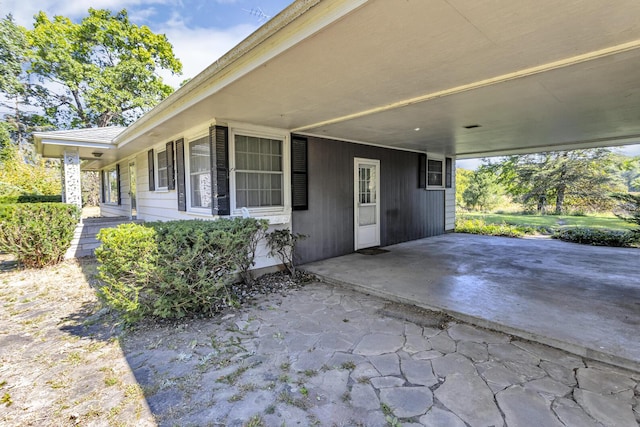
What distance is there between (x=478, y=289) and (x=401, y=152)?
14.7ft

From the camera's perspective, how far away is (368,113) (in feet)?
13.9

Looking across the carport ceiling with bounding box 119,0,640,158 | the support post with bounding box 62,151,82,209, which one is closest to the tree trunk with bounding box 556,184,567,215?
the carport ceiling with bounding box 119,0,640,158

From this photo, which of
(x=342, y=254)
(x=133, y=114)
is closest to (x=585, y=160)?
(x=342, y=254)

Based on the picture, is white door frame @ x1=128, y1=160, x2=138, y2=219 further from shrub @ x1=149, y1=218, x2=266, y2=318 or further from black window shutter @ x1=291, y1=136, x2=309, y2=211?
shrub @ x1=149, y1=218, x2=266, y2=318

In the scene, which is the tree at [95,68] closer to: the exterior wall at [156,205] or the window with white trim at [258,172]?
the exterior wall at [156,205]

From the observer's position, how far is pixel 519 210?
679 inches

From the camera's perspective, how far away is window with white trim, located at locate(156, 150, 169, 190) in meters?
6.50

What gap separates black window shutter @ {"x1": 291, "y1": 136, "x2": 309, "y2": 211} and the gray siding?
0.41 feet

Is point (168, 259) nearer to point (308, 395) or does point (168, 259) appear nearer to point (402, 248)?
point (308, 395)

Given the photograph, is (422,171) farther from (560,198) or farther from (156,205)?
(560,198)

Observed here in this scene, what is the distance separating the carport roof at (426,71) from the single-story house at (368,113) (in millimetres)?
14

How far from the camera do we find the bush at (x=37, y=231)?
514 cm

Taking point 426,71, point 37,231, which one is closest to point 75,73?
point 37,231

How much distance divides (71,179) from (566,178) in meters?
19.9
